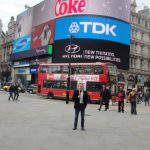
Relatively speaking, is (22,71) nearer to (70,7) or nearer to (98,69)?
(70,7)

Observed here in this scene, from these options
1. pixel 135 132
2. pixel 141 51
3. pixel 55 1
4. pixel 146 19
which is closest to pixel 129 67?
pixel 141 51

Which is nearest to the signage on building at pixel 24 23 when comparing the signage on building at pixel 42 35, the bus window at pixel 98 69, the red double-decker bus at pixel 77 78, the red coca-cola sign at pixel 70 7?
the signage on building at pixel 42 35

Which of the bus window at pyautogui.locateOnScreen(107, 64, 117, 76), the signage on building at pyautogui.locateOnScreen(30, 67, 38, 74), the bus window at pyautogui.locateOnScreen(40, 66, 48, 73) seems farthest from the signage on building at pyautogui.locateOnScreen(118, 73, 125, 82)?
the bus window at pyautogui.locateOnScreen(107, 64, 117, 76)

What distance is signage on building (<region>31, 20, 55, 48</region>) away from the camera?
6981 cm

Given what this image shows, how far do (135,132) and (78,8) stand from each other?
2077 inches

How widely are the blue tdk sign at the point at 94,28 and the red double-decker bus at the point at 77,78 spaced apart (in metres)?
21.2

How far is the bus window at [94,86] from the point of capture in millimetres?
36806

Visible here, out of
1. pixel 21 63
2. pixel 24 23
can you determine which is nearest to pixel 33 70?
pixel 21 63

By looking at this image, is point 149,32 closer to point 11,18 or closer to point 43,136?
point 11,18

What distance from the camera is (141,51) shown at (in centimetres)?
7719

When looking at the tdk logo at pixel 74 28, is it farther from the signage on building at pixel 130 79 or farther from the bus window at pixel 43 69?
the bus window at pixel 43 69

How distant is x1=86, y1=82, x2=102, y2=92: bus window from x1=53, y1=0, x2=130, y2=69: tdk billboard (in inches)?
993

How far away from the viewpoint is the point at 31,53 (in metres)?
77.6

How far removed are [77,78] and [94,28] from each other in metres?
26.0
